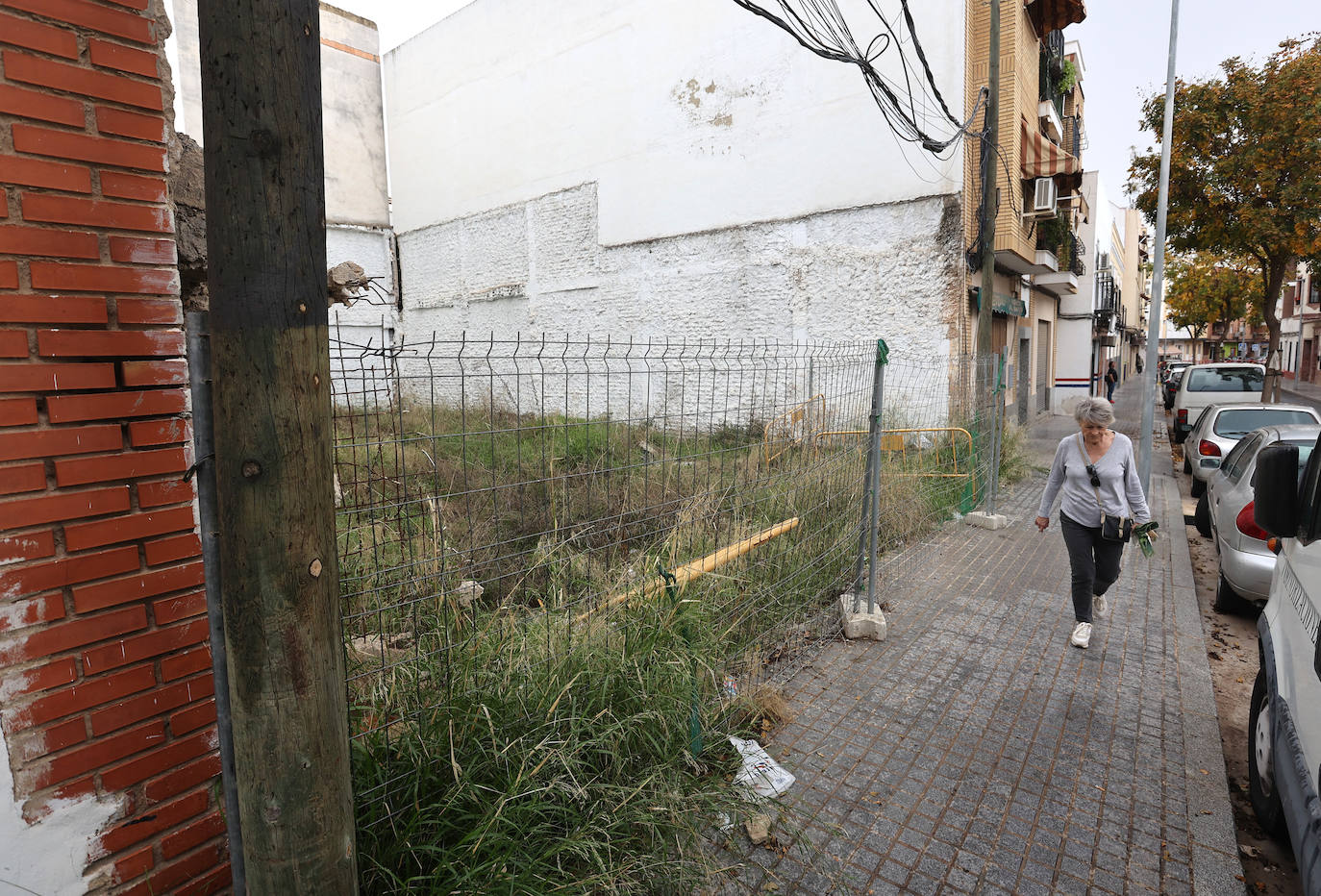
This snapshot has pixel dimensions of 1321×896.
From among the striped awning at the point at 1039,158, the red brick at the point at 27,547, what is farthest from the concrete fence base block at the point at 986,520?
the striped awning at the point at 1039,158

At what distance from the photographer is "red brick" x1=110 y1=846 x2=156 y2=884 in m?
2.01

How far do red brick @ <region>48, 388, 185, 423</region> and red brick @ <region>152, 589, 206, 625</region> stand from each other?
0.53 metres

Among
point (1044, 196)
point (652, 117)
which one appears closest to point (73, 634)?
point (652, 117)

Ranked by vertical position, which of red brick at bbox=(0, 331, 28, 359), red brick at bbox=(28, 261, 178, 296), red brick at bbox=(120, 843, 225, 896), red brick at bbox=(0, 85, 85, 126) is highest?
red brick at bbox=(0, 85, 85, 126)

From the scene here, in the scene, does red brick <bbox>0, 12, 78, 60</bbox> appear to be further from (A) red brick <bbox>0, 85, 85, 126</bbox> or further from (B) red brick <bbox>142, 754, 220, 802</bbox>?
(B) red brick <bbox>142, 754, 220, 802</bbox>

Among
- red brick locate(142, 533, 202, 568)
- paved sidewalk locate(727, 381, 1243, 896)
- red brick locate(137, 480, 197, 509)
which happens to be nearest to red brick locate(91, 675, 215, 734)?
red brick locate(142, 533, 202, 568)

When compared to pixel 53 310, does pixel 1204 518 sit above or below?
below

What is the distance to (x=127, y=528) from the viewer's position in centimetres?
199

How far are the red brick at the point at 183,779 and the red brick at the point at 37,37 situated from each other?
1954 millimetres

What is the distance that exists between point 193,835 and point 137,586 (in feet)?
2.59

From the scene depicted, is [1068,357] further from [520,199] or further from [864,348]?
[520,199]

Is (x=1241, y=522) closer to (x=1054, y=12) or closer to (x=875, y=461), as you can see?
(x=875, y=461)

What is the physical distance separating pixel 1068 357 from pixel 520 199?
19.1 meters

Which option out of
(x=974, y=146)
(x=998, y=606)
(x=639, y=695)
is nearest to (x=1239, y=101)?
(x=974, y=146)
